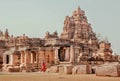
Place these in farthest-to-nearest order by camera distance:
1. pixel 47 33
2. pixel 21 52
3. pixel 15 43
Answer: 1. pixel 47 33
2. pixel 15 43
3. pixel 21 52

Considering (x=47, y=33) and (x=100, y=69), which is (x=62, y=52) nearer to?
(x=47, y=33)

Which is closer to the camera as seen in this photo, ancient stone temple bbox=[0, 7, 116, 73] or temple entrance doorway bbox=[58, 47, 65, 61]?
ancient stone temple bbox=[0, 7, 116, 73]

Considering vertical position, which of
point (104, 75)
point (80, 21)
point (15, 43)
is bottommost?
point (104, 75)

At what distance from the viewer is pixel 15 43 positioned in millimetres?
50875

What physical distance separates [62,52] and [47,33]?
18465 millimetres

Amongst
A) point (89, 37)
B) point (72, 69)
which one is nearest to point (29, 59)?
point (72, 69)

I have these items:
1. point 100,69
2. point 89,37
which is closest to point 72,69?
point 100,69

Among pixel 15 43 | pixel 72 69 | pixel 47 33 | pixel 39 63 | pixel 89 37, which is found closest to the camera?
pixel 72 69

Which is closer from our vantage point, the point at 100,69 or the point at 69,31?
the point at 100,69

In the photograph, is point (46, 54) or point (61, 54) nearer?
point (46, 54)

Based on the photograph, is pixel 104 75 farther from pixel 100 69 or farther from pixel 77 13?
pixel 77 13

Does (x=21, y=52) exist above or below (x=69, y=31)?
below

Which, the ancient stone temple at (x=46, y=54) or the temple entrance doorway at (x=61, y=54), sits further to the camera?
the temple entrance doorway at (x=61, y=54)

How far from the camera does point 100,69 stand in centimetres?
1585
